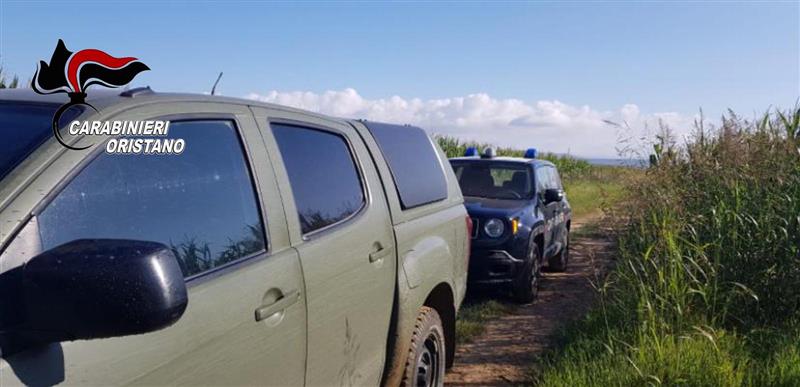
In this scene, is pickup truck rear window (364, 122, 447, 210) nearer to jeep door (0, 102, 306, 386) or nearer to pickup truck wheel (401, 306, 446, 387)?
pickup truck wheel (401, 306, 446, 387)

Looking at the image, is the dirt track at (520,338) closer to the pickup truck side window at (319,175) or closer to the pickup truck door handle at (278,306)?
the pickup truck side window at (319,175)

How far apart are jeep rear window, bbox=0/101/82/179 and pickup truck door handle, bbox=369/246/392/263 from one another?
57.8 inches

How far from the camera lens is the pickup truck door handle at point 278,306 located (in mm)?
2191

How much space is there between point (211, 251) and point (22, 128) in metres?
0.62

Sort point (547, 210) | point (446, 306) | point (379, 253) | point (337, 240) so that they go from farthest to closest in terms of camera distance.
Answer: point (547, 210) → point (446, 306) → point (379, 253) → point (337, 240)

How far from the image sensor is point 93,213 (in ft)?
5.81

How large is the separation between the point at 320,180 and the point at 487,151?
6047 mm

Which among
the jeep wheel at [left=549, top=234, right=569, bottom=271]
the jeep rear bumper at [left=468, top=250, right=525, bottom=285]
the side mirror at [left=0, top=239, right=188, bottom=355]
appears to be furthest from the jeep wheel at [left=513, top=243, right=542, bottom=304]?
the side mirror at [left=0, top=239, right=188, bottom=355]

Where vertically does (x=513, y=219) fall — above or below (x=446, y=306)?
above

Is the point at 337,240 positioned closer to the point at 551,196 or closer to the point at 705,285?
the point at 705,285

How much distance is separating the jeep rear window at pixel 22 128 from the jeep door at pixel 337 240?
31.5 inches

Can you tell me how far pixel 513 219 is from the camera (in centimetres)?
718

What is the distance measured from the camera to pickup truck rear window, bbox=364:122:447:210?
12.3ft

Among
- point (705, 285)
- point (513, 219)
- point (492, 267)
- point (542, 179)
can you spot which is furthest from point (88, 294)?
point (542, 179)
